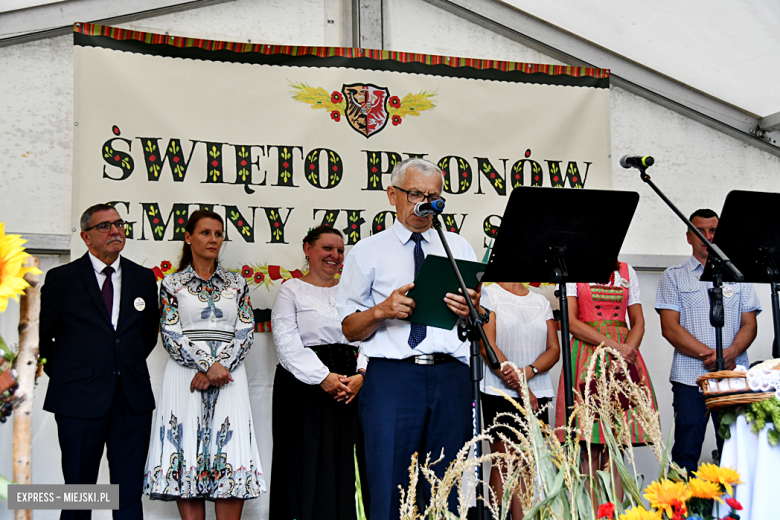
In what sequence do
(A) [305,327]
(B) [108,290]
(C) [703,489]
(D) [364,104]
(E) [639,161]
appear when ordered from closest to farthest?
(C) [703,489]
(E) [639,161]
(B) [108,290]
(A) [305,327]
(D) [364,104]

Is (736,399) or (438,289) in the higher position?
(438,289)

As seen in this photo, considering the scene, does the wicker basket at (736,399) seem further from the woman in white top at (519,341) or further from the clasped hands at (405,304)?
the woman in white top at (519,341)

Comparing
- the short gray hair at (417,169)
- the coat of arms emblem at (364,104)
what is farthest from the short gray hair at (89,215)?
the short gray hair at (417,169)

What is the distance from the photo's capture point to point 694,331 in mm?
3850

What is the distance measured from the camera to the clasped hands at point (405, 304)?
2.24 m

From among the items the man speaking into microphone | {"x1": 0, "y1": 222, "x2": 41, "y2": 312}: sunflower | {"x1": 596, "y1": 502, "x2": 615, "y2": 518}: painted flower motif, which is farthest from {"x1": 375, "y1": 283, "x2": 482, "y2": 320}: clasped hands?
{"x1": 0, "y1": 222, "x2": 41, "y2": 312}: sunflower

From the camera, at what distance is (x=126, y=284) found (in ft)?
10.5

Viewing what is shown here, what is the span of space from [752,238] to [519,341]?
127cm

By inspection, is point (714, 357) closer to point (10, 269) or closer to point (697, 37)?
point (697, 37)

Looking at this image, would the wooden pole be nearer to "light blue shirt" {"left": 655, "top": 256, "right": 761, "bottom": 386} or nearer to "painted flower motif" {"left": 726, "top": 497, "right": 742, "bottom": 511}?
"painted flower motif" {"left": 726, "top": 497, "right": 742, "bottom": 511}

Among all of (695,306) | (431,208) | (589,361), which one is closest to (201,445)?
(431,208)

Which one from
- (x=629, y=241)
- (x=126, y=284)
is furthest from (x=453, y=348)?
(x=629, y=241)

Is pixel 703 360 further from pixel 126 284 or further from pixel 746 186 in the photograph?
pixel 126 284

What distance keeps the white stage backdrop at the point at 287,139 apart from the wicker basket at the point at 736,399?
261 cm
